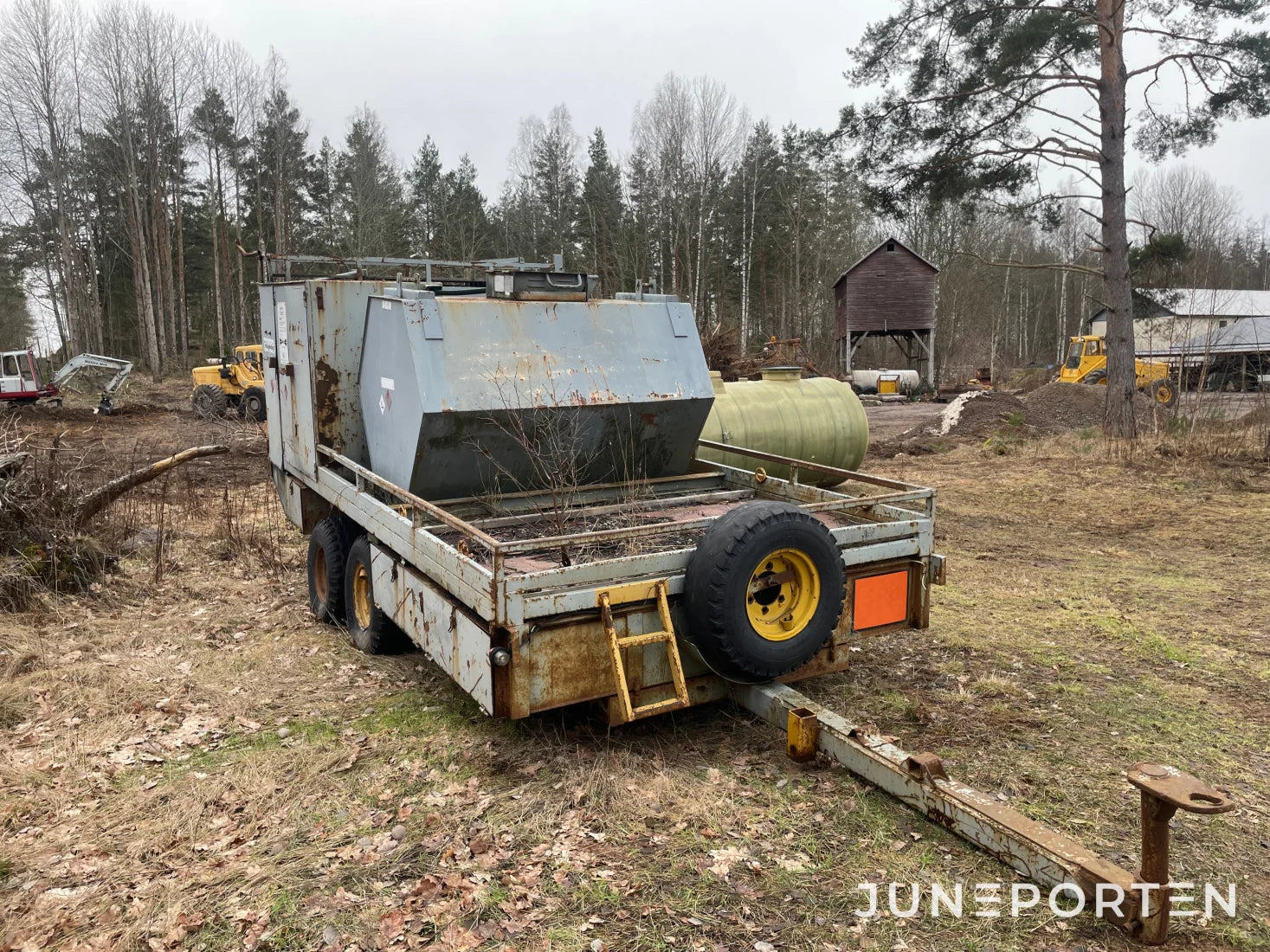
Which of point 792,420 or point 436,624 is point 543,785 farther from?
point 792,420

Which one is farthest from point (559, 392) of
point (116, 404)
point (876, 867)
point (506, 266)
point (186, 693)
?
point (116, 404)

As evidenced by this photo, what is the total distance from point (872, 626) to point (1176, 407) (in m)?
14.5

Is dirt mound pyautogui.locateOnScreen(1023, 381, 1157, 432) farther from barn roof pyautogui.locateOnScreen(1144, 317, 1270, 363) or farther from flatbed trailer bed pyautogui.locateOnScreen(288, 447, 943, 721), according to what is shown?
flatbed trailer bed pyautogui.locateOnScreen(288, 447, 943, 721)

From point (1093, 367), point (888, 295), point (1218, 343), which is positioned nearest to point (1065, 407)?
point (1218, 343)

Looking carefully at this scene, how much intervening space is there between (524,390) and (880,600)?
96.5 inches

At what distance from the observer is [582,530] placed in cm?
537

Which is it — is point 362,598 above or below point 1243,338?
below

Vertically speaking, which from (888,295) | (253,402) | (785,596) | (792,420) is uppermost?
(888,295)

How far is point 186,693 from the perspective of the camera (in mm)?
5375

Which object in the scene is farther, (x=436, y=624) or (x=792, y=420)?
(x=792, y=420)

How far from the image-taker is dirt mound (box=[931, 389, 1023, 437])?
771 inches

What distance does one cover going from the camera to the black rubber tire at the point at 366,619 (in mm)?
5750

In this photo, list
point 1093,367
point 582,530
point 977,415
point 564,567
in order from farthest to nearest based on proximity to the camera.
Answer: point 1093,367
point 977,415
point 582,530
point 564,567

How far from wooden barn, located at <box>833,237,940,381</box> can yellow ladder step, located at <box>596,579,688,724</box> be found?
33841 millimetres
